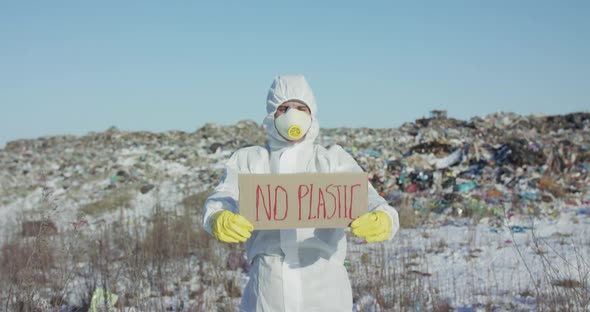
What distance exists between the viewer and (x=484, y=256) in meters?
4.48

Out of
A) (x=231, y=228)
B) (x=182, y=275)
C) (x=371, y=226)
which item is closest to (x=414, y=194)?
(x=182, y=275)

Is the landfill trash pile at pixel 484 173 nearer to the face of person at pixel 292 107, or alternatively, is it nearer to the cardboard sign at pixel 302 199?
the face of person at pixel 292 107

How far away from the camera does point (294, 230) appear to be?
2.05 m

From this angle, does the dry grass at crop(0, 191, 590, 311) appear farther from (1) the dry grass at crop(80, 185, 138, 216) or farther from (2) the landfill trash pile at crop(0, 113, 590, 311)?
(1) the dry grass at crop(80, 185, 138, 216)

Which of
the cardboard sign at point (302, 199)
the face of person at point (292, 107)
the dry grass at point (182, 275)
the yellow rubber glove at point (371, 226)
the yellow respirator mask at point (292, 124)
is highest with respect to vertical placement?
the face of person at point (292, 107)

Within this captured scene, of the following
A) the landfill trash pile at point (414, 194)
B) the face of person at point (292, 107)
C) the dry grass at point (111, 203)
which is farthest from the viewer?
the dry grass at point (111, 203)

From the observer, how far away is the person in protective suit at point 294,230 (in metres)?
2.01

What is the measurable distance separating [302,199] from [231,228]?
11.3 inches

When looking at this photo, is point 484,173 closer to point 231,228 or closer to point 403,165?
point 403,165

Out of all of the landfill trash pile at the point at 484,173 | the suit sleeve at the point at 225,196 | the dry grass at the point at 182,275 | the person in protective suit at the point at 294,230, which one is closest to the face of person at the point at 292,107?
the person in protective suit at the point at 294,230

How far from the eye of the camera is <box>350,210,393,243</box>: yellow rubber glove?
6.10 feet

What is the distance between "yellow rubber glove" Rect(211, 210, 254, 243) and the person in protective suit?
3 centimetres

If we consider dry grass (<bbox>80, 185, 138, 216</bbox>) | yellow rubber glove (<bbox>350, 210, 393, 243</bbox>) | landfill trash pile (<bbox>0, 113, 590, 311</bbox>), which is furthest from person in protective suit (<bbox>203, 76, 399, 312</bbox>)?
dry grass (<bbox>80, 185, 138, 216</bbox>)

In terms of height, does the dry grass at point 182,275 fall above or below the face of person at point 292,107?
below
